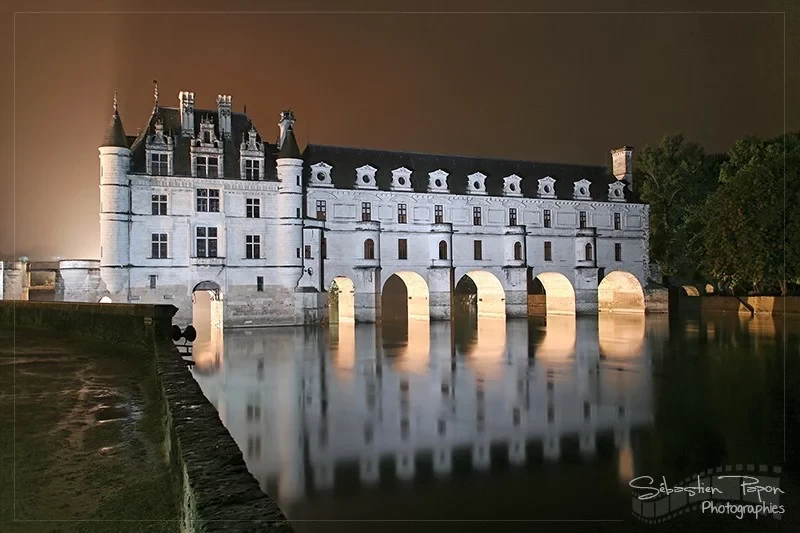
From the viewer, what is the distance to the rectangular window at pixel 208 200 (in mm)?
35406

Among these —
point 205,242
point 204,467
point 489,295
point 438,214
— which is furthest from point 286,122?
point 204,467

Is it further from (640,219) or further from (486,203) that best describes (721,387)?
(640,219)

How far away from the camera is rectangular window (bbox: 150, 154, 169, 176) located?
34.4 metres

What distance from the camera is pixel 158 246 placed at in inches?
1364

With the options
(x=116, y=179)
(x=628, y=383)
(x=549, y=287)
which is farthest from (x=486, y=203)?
(x=628, y=383)

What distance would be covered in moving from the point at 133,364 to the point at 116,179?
22.2 metres

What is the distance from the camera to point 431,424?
12.1 metres

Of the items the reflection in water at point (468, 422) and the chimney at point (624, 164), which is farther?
the chimney at point (624, 164)

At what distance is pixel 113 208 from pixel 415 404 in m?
25.7

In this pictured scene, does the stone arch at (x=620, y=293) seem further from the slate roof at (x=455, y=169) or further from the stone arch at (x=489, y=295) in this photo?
the stone arch at (x=489, y=295)

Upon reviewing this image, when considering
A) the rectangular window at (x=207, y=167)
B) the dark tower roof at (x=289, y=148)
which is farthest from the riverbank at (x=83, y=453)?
the dark tower roof at (x=289, y=148)

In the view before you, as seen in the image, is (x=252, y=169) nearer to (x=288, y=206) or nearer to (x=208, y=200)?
(x=288, y=206)

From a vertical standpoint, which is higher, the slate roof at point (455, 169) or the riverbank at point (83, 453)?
the slate roof at point (455, 169)

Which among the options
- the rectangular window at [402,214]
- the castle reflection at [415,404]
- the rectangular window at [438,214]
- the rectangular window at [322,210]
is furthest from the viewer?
the rectangular window at [438,214]
